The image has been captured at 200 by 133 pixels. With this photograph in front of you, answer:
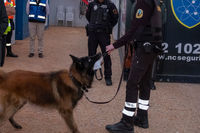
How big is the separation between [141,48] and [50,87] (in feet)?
4.55

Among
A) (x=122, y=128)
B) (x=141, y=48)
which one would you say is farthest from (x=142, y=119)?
(x=141, y=48)

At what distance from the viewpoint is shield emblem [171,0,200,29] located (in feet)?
23.0

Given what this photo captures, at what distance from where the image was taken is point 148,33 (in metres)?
3.99

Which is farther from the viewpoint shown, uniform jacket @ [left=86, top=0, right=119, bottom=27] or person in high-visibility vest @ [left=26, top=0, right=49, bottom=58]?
person in high-visibility vest @ [left=26, top=0, right=49, bottom=58]

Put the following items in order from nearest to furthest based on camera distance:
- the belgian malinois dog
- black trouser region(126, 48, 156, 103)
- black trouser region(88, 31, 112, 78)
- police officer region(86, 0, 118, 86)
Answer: the belgian malinois dog < black trouser region(126, 48, 156, 103) < police officer region(86, 0, 118, 86) < black trouser region(88, 31, 112, 78)

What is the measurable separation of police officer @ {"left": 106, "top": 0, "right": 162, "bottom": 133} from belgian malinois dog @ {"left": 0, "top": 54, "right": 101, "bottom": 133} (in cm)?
60

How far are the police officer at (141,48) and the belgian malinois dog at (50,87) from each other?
23.5 inches

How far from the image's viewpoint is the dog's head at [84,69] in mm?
3697

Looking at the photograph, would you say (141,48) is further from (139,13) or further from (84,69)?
(84,69)

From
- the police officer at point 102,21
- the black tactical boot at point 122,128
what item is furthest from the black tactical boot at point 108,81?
the black tactical boot at point 122,128

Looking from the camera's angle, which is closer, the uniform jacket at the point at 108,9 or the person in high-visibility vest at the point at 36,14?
the uniform jacket at the point at 108,9

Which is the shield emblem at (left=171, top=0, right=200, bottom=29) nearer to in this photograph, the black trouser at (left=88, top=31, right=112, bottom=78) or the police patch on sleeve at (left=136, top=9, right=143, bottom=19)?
the black trouser at (left=88, top=31, right=112, bottom=78)

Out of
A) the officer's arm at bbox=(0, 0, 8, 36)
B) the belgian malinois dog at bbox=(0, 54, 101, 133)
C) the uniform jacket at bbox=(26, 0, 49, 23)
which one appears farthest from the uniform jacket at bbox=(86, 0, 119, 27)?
the belgian malinois dog at bbox=(0, 54, 101, 133)

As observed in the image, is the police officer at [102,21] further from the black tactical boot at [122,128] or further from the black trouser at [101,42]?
the black tactical boot at [122,128]
